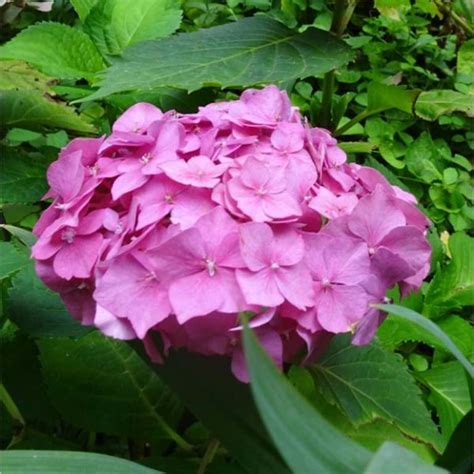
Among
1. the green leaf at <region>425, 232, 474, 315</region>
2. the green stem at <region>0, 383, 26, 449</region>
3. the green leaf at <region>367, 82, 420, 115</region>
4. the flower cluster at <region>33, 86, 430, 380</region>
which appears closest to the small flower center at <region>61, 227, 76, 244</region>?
the flower cluster at <region>33, 86, 430, 380</region>

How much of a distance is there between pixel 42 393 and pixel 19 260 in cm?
16

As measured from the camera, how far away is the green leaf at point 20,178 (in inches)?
30.5

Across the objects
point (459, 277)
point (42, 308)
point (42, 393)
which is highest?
point (42, 308)

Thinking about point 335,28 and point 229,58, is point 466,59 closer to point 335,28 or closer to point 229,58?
point 335,28

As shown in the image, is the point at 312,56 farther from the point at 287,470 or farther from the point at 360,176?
the point at 287,470

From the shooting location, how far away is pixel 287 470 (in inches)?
20.4

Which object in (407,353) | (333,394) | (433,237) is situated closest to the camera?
(333,394)

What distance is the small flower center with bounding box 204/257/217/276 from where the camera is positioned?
466 mm

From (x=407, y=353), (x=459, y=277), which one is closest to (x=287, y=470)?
(x=459, y=277)

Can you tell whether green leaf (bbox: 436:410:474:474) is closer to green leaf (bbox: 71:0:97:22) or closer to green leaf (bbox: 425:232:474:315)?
green leaf (bbox: 425:232:474:315)

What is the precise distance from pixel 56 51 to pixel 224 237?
49 cm

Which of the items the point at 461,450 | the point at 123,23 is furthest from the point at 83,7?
the point at 461,450

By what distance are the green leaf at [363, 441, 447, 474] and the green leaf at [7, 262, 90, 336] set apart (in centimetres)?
38

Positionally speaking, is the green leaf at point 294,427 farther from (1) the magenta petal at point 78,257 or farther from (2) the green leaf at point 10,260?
(2) the green leaf at point 10,260
